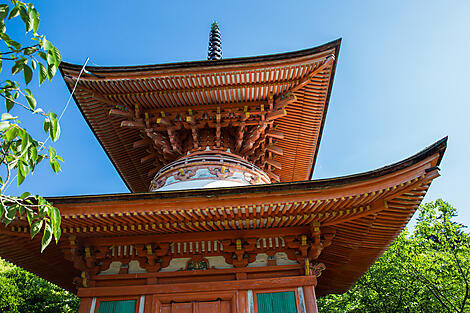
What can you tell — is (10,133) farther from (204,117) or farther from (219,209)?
(204,117)

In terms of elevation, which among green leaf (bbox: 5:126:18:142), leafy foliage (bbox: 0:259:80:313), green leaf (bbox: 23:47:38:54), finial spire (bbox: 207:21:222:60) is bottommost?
green leaf (bbox: 5:126:18:142)

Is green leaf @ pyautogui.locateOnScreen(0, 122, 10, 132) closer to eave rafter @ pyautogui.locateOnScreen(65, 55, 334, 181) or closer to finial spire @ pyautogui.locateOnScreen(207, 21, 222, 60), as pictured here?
eave rafter @ pyautogui.locateOnScreen(65, 55, 334, 181)

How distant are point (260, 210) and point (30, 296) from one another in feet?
48.2

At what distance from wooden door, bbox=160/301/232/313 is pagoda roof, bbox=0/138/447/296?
1.29 metres

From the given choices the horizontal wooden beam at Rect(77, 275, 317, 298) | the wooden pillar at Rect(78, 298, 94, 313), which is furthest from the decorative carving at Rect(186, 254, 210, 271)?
the wooden pillar at Rect(78, 298, 94, 313)

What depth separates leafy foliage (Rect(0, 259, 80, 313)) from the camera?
14.9 meters

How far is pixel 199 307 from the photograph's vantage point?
22.5 feet

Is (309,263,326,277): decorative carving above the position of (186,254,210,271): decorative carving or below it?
below

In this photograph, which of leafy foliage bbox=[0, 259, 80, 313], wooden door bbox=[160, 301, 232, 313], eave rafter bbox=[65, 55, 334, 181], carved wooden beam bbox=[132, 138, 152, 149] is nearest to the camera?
wooden door bbox=[160, 301, 232, 313]

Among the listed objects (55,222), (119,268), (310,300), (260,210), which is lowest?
(55,222)

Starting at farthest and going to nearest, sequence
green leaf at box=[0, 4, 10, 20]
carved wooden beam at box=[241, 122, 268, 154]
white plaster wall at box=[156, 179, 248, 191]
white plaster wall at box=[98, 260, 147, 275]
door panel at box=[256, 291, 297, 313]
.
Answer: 1. carved wooden beam at box=[241, 122, 268, 154]
2. white plaster wall at box=[156, 179, 248, 191]
3. white plaster wall at box=[98, 260, 147, 275]
4. door panel at box=[256, 291, 297, 313]
5. green leaf at box=[0, 4, 10, 20]

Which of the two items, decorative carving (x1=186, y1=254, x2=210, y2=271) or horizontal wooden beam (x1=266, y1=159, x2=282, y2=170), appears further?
horizontal wooden beam (x1=266, y1=159, x2=282, y2=170)

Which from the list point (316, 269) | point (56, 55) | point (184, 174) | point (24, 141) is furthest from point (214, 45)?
point (24, 141)

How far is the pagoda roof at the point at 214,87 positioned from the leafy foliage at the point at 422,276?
796 centimetres
